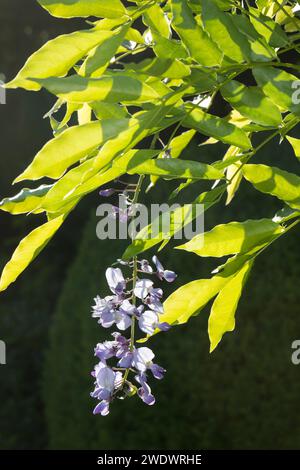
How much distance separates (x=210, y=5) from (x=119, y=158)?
0.25 metres

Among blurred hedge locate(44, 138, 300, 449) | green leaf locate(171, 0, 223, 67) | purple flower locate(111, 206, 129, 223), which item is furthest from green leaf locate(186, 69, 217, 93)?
blurred hedge locate(44, 138, 300, 449)

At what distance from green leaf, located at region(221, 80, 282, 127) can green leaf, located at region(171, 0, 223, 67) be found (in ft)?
0.19

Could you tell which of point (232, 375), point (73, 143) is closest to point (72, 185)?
point (73, 143)

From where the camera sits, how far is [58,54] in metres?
1.13

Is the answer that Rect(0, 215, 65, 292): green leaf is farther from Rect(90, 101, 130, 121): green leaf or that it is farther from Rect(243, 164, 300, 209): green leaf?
Rect(243, 164, 300, 209): green leaf

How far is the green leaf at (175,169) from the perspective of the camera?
1194 mm

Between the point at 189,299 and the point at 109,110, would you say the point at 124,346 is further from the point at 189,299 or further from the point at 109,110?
the point at 109,110

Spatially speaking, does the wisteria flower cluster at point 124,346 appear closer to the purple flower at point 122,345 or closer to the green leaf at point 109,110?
the purple flower at point 122,345

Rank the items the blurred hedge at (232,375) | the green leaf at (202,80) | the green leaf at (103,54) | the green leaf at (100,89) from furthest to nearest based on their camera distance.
→ the blurred hedge at (232,375) < the green leaf at (202,80) < the green leaf at (103,54) < the green leaf at (100,89)

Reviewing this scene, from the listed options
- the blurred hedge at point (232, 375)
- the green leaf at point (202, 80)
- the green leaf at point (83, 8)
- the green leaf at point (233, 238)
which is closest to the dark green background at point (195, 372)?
the blurred hedge at point (232, 375)

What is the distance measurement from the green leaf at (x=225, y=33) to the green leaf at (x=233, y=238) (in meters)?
0.24

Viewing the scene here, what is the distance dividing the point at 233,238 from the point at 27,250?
312mm
